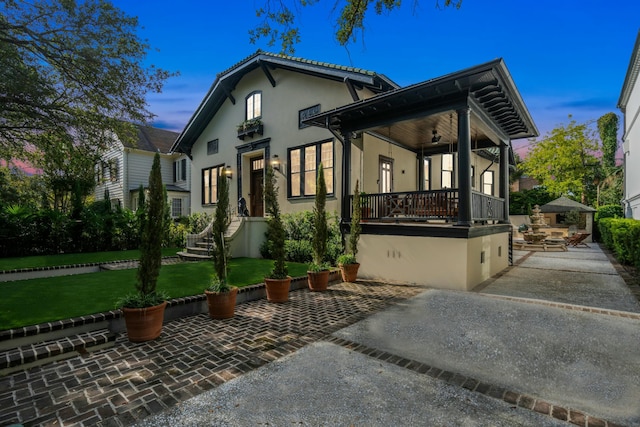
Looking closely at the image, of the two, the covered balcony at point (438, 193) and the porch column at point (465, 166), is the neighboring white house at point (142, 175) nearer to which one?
the covered balcony at point (438, 193)

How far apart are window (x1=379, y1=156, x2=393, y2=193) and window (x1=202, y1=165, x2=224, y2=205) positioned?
8.23m

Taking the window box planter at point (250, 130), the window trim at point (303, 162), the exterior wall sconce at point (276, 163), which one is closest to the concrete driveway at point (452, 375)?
the window trim at point (303, 162)

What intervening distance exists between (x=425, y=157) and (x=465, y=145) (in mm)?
6100

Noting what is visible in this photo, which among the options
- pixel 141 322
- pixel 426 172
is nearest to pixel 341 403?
pixel 141 322

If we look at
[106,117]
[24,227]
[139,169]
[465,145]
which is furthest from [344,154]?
[139,169]

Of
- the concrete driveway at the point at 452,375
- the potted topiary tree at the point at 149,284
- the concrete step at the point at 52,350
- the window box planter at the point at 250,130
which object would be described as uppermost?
the window box planter at the point at 250,130

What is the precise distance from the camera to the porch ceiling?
6.98 metres

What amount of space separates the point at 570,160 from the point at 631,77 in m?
13.8

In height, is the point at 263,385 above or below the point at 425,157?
below

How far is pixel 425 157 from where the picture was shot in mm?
13305

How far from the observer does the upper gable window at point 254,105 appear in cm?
1339

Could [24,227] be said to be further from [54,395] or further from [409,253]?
[409,253]

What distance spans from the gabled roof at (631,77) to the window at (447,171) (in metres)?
9.08

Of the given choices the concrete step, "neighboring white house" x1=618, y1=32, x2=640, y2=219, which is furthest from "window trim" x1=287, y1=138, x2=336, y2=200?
"neighboring white house" x1=618, y1=32, x2=640, y2=219
